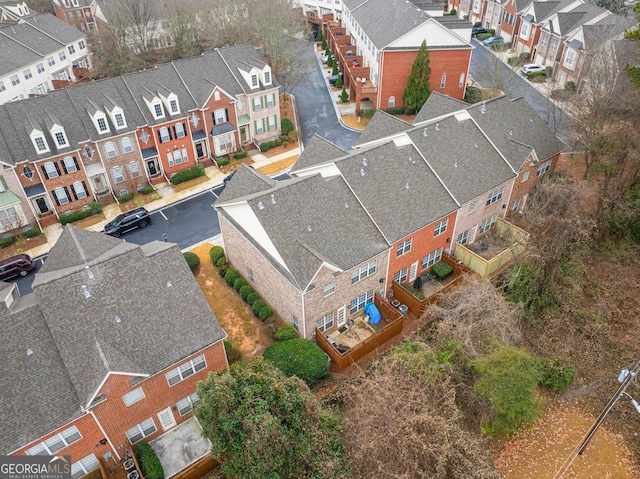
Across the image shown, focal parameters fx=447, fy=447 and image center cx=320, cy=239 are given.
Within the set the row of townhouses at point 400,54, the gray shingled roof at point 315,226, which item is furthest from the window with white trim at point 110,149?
the row of townhouses at point 400,54

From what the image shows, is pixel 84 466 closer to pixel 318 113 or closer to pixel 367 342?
pixel 367 342

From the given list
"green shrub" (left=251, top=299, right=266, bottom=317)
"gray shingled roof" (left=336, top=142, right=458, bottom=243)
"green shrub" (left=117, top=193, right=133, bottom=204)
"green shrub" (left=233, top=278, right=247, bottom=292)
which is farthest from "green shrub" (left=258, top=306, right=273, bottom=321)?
"green shrub" (left=117, top=193, right=133, bottom=204)

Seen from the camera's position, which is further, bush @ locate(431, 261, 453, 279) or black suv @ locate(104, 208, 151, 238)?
black suv @ locate(104, 208, 151, 238)

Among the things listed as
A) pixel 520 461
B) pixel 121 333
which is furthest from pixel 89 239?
pixel 520 461

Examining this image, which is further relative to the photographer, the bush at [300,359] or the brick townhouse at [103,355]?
the bush at [300,359]

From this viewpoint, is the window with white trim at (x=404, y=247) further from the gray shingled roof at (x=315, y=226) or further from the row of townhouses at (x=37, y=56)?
the row of townhouses at (x=37, y=56)

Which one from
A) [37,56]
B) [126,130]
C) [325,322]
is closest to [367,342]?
[325,322]

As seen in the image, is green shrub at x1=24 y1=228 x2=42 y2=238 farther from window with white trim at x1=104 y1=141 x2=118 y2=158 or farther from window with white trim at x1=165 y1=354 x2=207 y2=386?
window with white trim at x1=165 y1=354 x2=207 y2=386

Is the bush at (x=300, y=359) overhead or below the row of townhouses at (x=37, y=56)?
below
